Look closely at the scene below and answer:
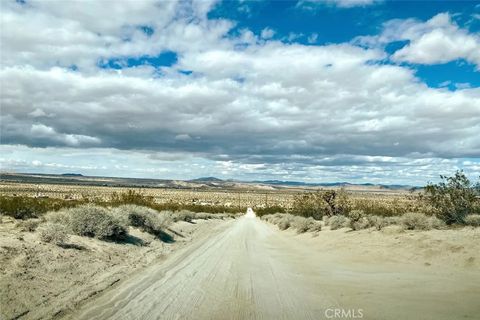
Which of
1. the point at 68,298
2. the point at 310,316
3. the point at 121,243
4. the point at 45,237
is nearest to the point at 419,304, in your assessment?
the point at 310,316

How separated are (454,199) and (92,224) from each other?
18.2 metres

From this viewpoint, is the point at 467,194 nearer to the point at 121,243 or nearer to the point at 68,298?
the point at 121,243

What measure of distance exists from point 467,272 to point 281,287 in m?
5.57

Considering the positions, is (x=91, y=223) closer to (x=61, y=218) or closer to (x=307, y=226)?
(x=61, y=218)

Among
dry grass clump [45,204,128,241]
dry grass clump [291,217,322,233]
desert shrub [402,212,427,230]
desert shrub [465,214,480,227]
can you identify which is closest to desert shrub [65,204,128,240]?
dry grass clump [45,204,128,241]

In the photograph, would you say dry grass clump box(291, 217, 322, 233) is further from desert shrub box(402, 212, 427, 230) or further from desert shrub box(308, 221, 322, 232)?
desert shrub box(402, 212, 427, 230)

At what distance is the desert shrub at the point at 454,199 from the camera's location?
22.9m

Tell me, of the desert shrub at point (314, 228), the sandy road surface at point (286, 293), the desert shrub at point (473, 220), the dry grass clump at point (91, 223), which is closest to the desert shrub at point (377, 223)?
the desert shrub at point (473, 220)

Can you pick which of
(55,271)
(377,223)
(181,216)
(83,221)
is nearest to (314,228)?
(377,223)

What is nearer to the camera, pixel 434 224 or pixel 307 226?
pixel 434 224

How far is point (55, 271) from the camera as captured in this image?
1345 cm

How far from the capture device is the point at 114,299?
10719mm

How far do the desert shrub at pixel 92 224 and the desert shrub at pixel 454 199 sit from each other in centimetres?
1633

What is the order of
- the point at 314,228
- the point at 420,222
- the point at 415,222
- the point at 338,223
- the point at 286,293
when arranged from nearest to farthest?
the point at 286,293 → the point at 420,222 → the point at 415,222 → the point at 338,223 → the point at 314,228
